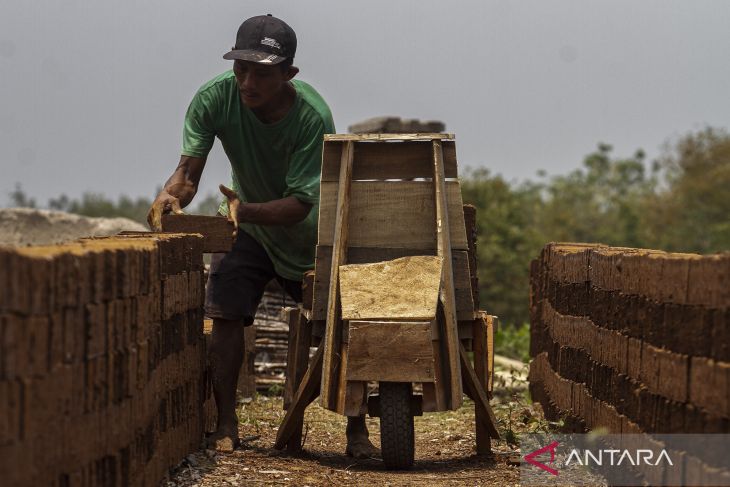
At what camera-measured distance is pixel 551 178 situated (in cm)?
8981

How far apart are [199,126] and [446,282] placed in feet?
6.60

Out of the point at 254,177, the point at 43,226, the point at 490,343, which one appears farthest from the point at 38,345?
the point at 43,226

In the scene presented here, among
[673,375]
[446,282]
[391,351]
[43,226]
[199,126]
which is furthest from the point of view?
[43,226]

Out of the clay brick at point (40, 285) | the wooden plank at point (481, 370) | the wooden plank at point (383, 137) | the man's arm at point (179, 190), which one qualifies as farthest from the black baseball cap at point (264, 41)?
the clay brick at point (40, 285)

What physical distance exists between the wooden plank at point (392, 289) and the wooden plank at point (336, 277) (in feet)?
0.31

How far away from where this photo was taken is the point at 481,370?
26.6 ft

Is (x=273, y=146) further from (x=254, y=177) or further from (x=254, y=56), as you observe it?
(x=254, y=56)

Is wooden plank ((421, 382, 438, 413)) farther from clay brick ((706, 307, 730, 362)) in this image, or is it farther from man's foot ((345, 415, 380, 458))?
clay brick ((706, 307, 730, 362))

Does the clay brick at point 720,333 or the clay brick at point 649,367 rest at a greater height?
the clay brick at point 720,333

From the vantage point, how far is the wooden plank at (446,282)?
6.98m

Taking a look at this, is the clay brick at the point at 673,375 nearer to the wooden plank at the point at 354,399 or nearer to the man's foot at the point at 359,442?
the wooden plank at the point at 354,399

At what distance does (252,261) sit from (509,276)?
2790 cm

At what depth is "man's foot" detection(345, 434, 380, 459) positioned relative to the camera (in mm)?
7734

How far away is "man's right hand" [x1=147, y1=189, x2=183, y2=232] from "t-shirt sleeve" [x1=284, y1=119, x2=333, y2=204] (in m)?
0.72
